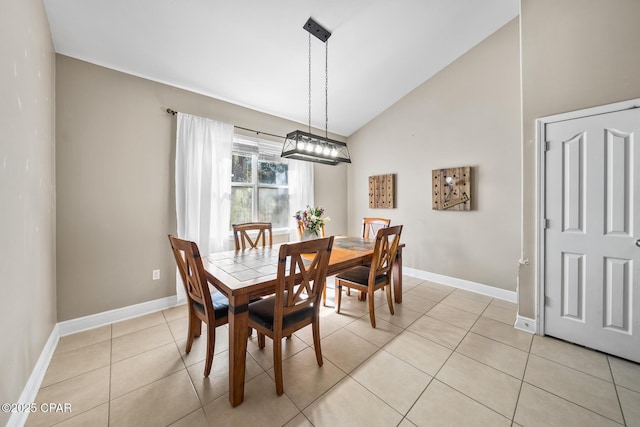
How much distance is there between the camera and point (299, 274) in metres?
1.69

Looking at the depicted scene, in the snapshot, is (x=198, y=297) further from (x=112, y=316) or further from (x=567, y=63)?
(x=567, y=63)

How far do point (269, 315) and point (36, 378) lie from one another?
1.61 m

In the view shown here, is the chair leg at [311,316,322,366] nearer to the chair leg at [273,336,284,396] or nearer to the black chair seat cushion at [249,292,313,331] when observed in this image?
the black chair seat cushion at [249,292,313,331]

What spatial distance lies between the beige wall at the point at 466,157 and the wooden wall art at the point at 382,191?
0.34 ft

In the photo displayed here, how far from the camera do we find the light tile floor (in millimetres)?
1396

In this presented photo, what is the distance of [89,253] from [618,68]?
4.92 metres

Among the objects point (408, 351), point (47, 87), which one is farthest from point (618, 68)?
point (47, 87)

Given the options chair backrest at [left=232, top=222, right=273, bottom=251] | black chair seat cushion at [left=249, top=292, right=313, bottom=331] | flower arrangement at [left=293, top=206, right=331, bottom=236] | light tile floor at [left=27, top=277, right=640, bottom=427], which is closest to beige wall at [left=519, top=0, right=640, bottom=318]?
light tile floor at [left=27, top=277, right=640, bottom=427]

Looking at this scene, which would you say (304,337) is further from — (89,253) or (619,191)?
(619,191)

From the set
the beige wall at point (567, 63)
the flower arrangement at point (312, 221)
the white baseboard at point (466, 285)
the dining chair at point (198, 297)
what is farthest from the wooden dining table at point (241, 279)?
the white baseboard at point (466, 285)

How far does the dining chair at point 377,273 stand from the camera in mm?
2304

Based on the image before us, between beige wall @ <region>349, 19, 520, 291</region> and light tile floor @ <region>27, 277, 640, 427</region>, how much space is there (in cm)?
109

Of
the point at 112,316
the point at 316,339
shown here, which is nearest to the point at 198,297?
the point at 316,339

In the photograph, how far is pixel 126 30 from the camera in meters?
2.12
